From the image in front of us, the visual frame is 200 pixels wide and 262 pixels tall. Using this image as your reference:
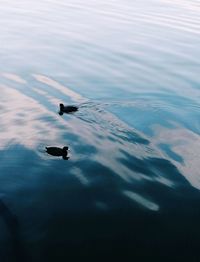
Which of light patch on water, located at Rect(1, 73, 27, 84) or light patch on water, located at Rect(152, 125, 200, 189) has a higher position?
light patch on water, located at Rect(1, 73, 27, 84)

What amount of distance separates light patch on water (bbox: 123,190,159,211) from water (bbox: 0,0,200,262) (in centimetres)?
3

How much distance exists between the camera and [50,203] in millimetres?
10969

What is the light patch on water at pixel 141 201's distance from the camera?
1119 centimetres

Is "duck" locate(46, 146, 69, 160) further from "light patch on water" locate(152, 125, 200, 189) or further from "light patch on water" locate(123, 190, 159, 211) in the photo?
"light patch on water" locate(152, 125, 200, 189)

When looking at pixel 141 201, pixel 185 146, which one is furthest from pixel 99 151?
pixel 185 146

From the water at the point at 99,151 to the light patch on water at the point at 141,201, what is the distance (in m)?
0.03

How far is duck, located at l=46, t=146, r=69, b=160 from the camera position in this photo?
13275 mm

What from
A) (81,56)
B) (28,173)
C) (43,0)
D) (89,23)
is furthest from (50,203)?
(43,0)

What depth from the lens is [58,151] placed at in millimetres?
13266

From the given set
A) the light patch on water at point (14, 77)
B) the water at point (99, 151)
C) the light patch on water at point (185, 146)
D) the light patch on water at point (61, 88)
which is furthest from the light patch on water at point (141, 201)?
the light patch on water at point (14, 77)

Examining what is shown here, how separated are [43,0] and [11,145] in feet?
139

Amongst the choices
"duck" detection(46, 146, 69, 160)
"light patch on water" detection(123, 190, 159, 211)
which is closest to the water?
"light patch on water" detection(123, 190, 159, 211)

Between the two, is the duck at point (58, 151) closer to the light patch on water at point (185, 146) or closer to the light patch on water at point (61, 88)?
the light patch on water at point (185, 146)

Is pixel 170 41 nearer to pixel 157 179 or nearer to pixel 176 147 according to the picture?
pixel 176 147
